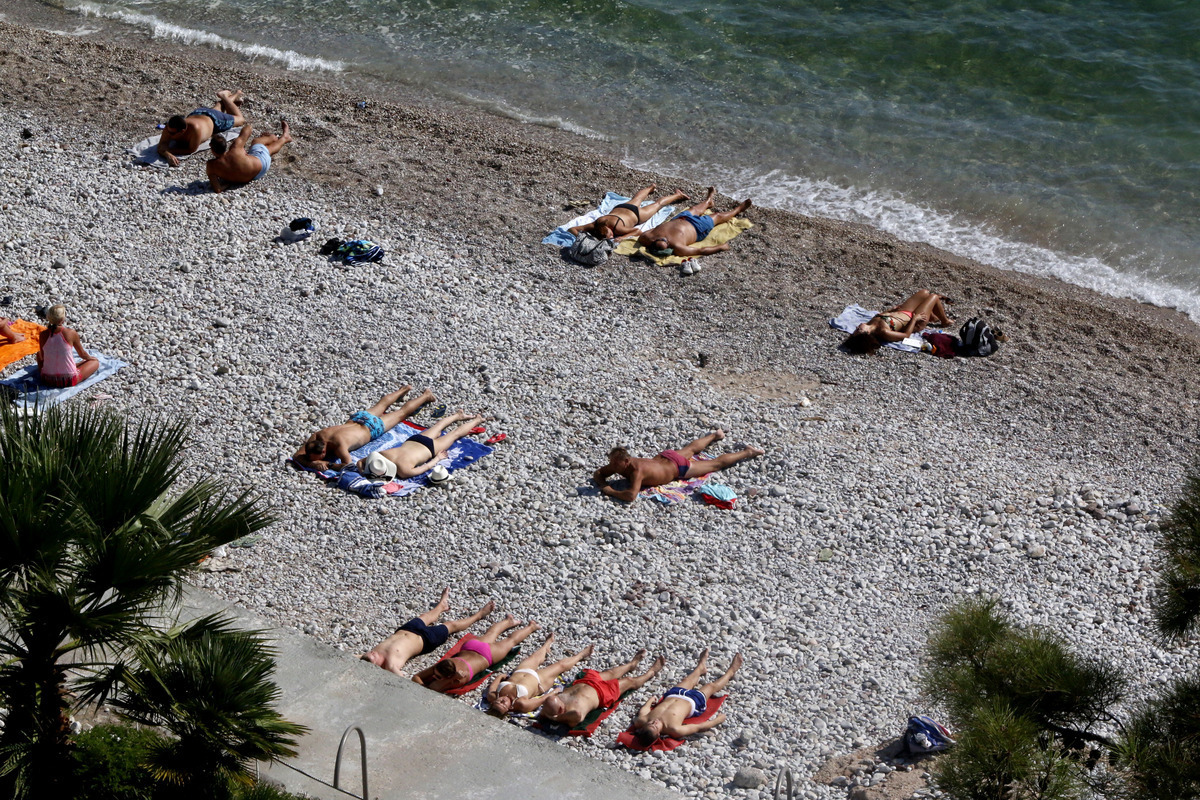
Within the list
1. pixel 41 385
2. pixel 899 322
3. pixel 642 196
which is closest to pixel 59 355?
pixel 41 385

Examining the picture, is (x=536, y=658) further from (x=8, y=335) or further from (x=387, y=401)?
(x=8, y=335)

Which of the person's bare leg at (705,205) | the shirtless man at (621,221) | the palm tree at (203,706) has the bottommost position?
the shirtless man at (621,221)

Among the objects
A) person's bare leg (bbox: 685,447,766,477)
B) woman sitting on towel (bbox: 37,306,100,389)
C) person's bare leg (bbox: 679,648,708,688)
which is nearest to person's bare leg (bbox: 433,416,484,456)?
person's bare leg (bbox: 685,447,766,477)

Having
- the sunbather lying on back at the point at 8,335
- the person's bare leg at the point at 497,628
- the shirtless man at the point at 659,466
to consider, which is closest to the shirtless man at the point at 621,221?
the shirtless man at the point at 659,466

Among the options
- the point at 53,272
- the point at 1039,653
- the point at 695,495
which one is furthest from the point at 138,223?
the point at 1039,653

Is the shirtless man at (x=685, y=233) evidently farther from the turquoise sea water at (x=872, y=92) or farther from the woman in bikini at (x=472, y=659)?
the woman in bikini at (x=472, y=659)

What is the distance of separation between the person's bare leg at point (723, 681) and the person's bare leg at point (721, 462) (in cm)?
219

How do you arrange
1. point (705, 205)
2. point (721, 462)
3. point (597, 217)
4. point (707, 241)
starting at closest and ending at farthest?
point (721, 462) < point (707, 241) < point (597, 217) < point (705, 205)

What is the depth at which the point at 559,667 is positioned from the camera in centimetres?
768

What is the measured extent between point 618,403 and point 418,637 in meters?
3.57

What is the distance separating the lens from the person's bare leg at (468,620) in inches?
313

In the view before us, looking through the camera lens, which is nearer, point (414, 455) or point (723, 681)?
point (723, 681)

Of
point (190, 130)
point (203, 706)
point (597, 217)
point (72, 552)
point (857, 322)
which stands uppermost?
point (72, 552)

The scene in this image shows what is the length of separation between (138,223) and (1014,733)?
37.6 feet
